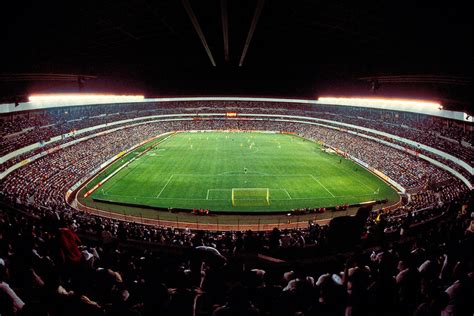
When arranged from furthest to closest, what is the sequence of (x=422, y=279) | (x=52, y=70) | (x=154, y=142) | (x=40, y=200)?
1. (x=154, y=142)
2. (x=40, y=200)
3. (x=52, y=70)
4. (x=422, y=279)

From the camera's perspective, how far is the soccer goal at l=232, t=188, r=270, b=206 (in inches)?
1244

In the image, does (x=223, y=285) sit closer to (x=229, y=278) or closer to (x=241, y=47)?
(x=229, y=278)

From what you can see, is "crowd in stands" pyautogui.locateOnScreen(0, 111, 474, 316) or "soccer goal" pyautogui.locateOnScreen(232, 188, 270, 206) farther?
"soccer goal" pyautogui.locateOnScreen(232, 188, 270, 206)

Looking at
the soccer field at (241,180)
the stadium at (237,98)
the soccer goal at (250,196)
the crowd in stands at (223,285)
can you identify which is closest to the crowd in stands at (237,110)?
the soccer field at (241,180)

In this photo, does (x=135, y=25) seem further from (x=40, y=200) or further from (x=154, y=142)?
(x=154, y=142)

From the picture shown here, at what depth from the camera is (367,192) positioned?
116 feet

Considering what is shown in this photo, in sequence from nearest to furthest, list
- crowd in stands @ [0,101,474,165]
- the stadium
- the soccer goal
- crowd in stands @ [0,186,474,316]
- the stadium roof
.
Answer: crowd in stands @ [0,186,474,316] < the stadium < the stadium roof < the soccer goal < crowd in stands @ [0,101,474,165]

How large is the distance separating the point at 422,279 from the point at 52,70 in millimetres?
8640

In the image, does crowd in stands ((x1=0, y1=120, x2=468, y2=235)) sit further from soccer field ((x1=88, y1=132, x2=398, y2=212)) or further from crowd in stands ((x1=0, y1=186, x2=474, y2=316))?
crowd in stands ((x1=0, y1=186, x2=474, y2=316))

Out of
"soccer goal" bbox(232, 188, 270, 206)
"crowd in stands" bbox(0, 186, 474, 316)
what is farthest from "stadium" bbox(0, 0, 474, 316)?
"soccer goal" bbox(232, 188, 270, 206)

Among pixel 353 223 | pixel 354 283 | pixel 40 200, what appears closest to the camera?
pixel 354 283

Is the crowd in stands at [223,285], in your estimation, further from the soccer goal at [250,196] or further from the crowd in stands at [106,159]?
the soccer goal at [250,196]

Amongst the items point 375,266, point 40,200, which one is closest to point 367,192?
point 375,266

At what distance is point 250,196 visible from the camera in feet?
110
